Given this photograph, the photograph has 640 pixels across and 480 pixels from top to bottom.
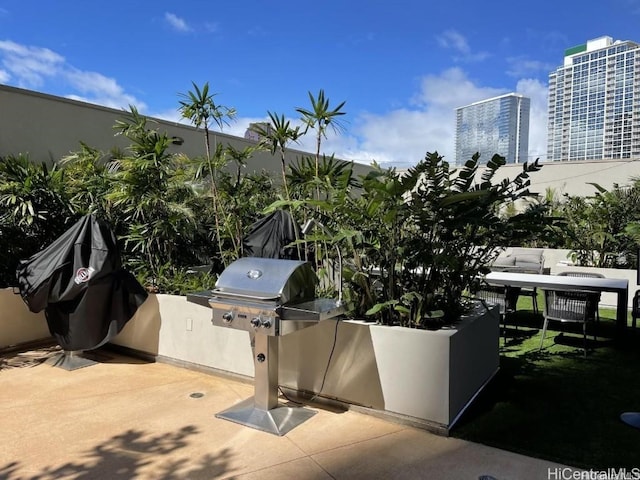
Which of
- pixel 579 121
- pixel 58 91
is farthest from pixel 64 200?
pixel 579 121

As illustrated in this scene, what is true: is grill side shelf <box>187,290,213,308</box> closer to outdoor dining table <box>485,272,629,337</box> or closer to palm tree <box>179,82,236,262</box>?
palm tree <box>179,82,236,262</box>

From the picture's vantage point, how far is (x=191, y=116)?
4512 mm

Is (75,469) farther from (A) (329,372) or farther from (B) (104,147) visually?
(B) (104,147)

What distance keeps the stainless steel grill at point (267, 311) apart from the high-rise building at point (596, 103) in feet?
47.1

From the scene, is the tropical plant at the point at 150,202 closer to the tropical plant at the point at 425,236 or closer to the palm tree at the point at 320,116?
the palm tree at the point at 320,116

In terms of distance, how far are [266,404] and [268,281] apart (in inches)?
37.7

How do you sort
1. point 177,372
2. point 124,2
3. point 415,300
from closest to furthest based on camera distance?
point 415,300
point 177,372
point 124,2

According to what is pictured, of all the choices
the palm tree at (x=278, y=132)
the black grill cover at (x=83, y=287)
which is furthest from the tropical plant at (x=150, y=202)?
the palm tree at (x=278, y=132)

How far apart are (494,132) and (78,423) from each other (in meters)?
11.0

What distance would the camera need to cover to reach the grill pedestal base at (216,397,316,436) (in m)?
3.11

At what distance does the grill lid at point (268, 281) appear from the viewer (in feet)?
9.68

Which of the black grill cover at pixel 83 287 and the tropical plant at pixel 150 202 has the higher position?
the tropical plant at pixel 150 202

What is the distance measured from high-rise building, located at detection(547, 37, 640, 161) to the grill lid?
563 inches

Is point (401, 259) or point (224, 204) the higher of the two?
point (224, 204)
